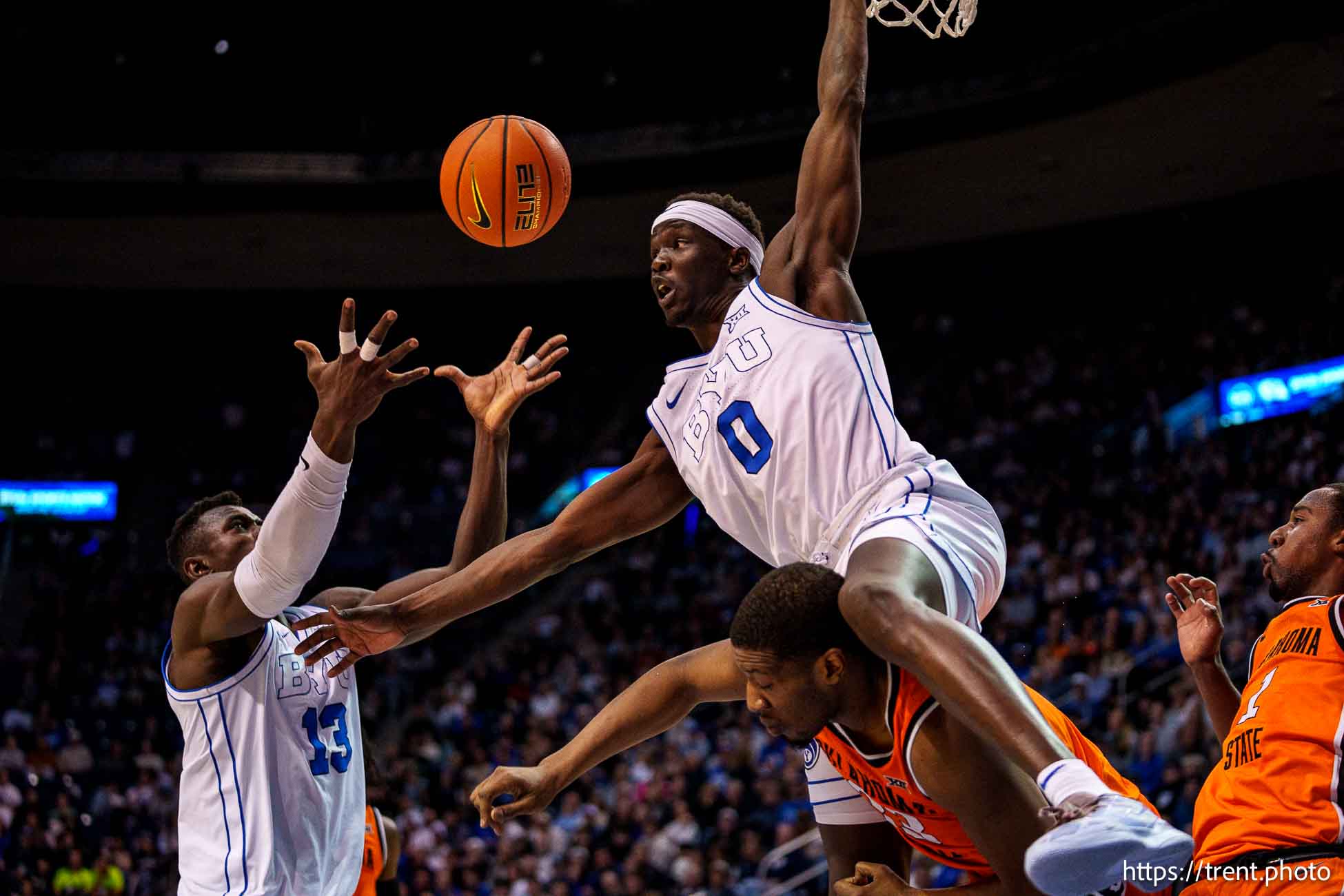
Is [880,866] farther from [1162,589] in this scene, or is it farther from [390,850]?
[1162,589]

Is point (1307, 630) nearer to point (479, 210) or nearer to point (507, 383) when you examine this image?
point (507, 383)

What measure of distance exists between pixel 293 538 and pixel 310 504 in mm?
119

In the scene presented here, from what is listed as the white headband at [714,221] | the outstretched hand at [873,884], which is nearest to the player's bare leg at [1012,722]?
the outstretched hand at [873,884]

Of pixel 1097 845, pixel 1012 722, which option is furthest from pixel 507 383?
pixel 1097 845

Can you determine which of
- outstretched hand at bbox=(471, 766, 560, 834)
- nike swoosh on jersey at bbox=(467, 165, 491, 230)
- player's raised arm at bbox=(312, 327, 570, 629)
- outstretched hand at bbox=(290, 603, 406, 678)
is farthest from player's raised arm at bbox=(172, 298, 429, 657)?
nike swoosh on jersey at bbox=(467, 165, 491, 230)

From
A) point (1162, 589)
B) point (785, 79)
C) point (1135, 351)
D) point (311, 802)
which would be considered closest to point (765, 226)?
point (785, 79)

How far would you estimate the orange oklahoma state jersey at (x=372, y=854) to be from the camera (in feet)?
20.0

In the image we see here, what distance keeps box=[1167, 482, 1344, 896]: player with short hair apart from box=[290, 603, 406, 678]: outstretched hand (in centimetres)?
246

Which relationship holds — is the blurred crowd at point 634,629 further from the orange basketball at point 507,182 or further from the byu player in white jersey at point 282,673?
the orange basketball at point 507,182

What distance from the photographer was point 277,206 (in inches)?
754

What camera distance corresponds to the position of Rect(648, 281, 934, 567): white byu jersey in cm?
389

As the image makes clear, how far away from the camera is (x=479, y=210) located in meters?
5.76

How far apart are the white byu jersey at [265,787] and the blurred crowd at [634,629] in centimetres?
207

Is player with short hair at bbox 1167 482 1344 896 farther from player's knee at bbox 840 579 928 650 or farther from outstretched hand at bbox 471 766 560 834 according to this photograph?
outstretched hand at bbox 471 766 560 834
